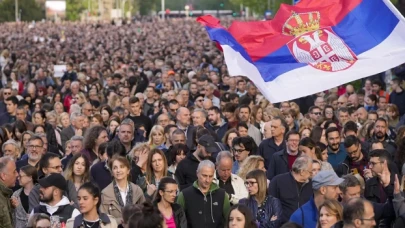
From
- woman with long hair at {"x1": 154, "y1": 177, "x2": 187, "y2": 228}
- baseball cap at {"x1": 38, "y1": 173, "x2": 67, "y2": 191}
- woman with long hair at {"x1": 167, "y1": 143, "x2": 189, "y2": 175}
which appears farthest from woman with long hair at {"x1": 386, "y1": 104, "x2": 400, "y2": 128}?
baseball cap at {"x1": 38, "y1": 173, "x2": 67, "y2": 191}

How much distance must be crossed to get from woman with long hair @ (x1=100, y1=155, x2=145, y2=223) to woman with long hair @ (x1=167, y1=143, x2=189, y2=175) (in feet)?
6.20

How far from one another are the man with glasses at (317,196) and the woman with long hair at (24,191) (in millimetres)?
2788

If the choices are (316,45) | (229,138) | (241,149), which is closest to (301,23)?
(316,45)

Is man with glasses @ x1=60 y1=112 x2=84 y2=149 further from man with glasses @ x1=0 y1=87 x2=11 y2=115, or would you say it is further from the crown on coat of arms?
the crown on coat of arms

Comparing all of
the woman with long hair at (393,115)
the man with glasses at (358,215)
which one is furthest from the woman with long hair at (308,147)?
the woman with long hair at (393,115)

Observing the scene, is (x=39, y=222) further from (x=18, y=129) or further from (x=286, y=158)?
(x=18, y=129)

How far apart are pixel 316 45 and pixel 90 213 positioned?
3.52m

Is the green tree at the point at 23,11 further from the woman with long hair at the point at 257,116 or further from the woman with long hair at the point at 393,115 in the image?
the woman with long hair at the point at 257,116

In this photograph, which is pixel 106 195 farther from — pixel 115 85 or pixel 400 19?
pixel 115 85

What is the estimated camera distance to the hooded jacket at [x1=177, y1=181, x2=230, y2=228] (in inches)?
504

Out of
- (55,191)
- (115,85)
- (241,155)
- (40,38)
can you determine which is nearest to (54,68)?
(115,85)

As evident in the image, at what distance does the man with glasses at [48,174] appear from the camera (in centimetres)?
1296

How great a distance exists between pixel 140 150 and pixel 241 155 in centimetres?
115

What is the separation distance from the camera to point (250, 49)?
14.5 metres
